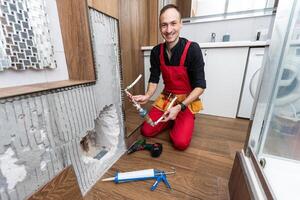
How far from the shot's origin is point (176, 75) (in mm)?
1113

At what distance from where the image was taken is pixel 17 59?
517 mm

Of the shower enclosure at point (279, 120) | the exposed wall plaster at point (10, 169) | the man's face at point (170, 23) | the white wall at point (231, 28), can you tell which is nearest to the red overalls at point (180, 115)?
the man's face at point (170, 23)

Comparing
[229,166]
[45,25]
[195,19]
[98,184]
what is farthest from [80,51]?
[195,19]

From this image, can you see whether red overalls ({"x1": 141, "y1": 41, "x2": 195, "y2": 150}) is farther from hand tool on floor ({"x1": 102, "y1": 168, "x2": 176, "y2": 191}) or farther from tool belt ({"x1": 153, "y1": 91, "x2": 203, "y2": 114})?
hand tool on floor ({"x1": 102, "y1": 168, "x2": 176, "y2": 191})

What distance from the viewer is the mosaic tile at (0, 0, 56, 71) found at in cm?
48

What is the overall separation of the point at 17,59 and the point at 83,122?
1.13 feet

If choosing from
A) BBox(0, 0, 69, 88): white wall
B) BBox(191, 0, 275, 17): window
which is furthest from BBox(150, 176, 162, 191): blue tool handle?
BBox(191, 0, 275, 17): window

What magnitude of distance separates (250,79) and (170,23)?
96 centimetres

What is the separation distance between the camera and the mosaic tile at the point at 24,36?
48cm

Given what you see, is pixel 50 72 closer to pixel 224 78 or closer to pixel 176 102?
pixel 176 102

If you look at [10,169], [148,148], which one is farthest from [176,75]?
[10,169]

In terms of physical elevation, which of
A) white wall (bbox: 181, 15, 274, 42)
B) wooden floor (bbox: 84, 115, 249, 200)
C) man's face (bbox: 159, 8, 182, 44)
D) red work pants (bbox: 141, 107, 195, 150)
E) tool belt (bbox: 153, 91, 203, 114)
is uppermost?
white wall (bbox: 181, 15, 274, 42)

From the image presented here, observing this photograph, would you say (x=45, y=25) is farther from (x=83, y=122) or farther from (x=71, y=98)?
(x=83, y=122)

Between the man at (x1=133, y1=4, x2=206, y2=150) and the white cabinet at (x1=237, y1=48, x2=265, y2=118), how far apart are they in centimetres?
59
